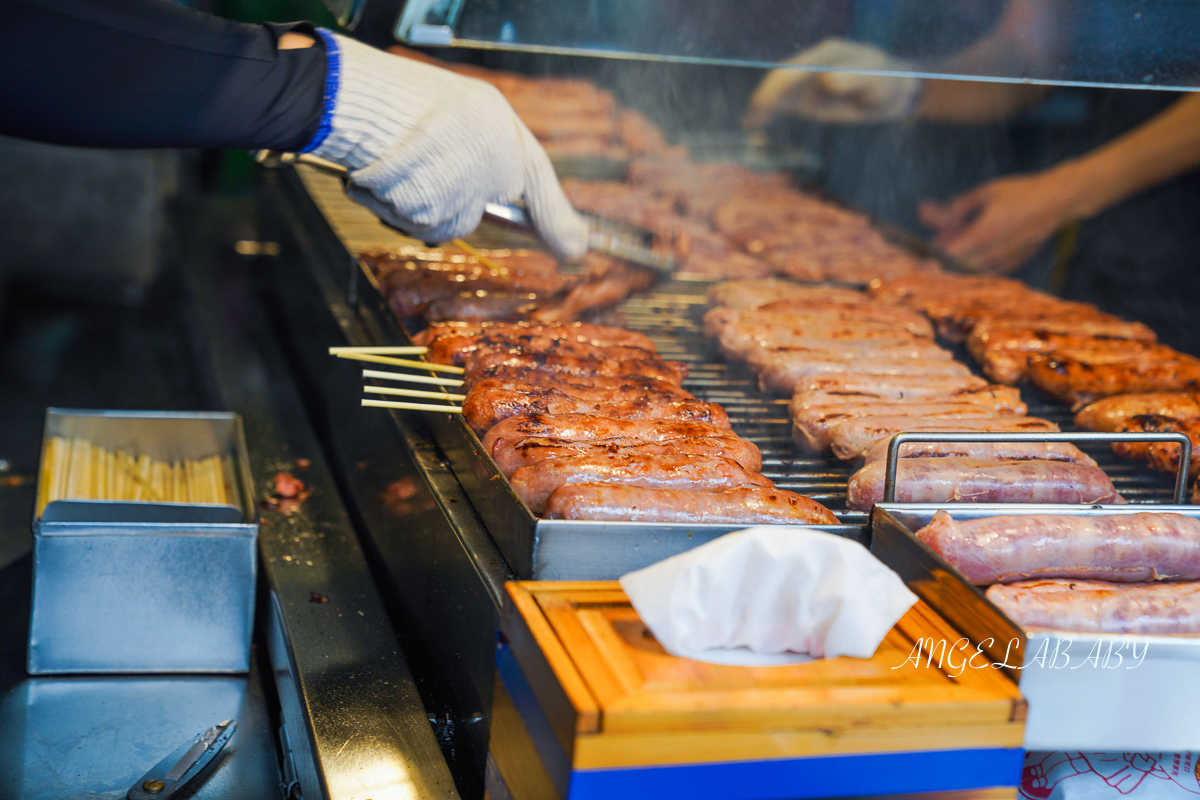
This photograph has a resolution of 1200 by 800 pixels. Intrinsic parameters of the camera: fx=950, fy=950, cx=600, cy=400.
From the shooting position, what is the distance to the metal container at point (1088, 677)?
1873 mm

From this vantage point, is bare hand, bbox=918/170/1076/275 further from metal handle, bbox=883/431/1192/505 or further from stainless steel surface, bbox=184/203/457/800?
stainless steel surface, bbox=184/203/457/800

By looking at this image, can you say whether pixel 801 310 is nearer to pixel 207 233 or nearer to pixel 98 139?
pixel 98 139

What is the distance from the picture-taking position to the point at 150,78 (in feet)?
8.62

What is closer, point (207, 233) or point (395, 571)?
point (395, 571)

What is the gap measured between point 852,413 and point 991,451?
0.47m

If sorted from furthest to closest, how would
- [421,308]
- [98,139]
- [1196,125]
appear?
[1196,125]
[421,308]
[98,139]

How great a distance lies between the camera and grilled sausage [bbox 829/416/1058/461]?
320 centimetres

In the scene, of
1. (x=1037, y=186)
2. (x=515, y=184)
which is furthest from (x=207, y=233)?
(x=1037, y=186)

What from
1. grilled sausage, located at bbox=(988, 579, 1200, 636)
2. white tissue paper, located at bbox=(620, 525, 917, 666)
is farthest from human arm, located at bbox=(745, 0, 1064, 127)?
white tissue paper, located at bbox=(620, 525, 917, 666)

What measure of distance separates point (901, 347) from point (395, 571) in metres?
2.36

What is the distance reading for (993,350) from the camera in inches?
167

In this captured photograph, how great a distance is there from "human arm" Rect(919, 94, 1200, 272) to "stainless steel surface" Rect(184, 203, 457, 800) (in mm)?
5013

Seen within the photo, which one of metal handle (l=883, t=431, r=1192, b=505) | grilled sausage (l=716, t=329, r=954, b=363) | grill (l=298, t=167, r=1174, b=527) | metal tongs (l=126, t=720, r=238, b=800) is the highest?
metal handle (l=883, t=431, r=1192, b=505)

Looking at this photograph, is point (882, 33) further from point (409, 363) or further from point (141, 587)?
point (141, 587)
